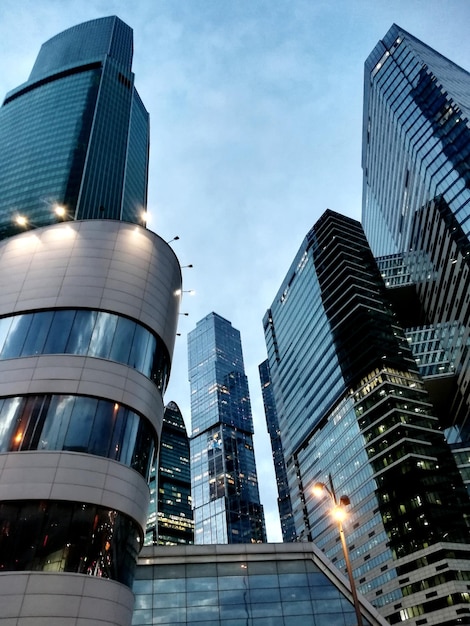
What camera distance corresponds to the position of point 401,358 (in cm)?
13212

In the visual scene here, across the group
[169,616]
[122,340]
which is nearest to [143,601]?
[169,616]

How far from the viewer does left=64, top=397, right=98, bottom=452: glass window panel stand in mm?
24127

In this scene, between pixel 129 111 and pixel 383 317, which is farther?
pixel 129 111

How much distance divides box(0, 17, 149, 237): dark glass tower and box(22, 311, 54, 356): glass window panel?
8196 centimetres

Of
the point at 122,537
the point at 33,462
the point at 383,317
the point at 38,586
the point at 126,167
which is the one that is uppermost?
the point at 126,167

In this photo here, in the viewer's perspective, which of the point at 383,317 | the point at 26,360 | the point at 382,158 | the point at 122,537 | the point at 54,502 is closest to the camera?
the point at 54,502

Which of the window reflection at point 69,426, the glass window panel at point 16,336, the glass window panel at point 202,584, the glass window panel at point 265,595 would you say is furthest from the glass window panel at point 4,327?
the glass window panel at point 265,595

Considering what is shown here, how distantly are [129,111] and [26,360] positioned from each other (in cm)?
14895

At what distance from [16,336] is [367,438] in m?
112

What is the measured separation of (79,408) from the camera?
25250 millimetres

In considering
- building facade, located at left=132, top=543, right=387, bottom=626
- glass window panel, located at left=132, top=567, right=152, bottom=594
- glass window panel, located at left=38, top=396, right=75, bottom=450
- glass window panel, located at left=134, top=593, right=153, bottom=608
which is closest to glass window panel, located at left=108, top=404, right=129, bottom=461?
glass window panel, located at left=38, top=396, right=75, bottom=450

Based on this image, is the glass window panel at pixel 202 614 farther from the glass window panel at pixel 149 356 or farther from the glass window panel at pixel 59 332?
the glass window panel at pixel 59 332

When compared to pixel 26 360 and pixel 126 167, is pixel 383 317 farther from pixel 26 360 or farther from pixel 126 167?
pixel 26 360

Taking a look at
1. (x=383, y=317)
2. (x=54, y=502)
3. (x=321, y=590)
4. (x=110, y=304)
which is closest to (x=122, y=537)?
(x=54, y=502)
